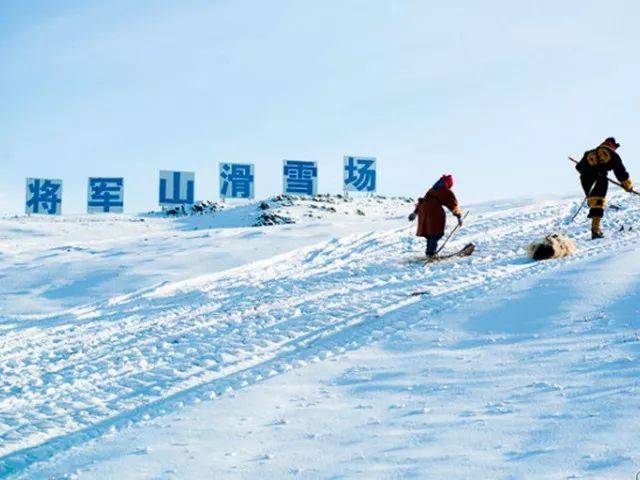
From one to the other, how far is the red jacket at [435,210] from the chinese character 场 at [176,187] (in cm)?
2144

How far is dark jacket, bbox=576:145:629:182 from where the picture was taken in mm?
13398

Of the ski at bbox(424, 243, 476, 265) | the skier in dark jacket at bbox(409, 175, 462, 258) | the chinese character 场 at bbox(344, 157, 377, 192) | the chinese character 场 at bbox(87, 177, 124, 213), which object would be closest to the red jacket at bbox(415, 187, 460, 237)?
the skier in dark jacket at bbox(409, 175, 462, 258)

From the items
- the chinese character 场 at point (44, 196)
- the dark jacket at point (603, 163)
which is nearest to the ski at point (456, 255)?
the dark jacket at point (603, 163)

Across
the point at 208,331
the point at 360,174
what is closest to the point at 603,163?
the point at 208,331

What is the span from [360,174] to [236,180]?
5.34m

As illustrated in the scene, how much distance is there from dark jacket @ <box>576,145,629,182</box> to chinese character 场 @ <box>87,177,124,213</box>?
2488cm

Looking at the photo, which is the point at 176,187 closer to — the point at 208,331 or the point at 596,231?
the point at 596,231

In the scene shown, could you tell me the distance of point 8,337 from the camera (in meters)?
10.2

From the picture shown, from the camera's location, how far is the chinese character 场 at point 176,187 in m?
33.3

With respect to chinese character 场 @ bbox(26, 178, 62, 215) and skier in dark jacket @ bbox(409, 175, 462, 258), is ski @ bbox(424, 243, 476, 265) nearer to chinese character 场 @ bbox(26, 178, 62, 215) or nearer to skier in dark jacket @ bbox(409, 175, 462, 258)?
skier in dark jacket @ bbox(409, 175, 462, 258)

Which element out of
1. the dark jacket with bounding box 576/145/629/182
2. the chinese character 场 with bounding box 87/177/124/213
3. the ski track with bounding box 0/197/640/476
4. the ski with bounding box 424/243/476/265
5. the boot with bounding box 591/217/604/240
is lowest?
the ski track with bounding box 0/197/640/476

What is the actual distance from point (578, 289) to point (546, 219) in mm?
9707

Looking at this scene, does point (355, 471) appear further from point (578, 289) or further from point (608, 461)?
point (578, 289)

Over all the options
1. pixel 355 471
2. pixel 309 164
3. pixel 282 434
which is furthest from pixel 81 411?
pixel 309 164
